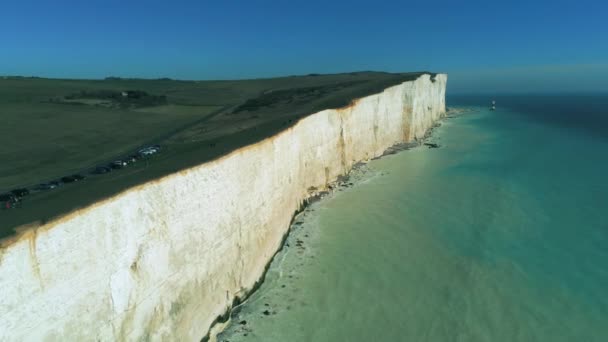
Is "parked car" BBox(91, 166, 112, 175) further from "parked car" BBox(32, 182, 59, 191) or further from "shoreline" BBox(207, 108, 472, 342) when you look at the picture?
"shoreline" BBox(207, 108, 472, 342)

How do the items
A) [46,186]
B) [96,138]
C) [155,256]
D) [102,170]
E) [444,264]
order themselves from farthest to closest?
1. [96,138]
2. [102,170]
3. [46,186]
4. [444,264]
5. [155,256]

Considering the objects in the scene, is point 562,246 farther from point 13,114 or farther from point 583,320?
point 13,114

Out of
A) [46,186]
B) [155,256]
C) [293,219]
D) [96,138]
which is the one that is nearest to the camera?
[155,256]

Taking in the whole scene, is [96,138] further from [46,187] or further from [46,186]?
[46,187]

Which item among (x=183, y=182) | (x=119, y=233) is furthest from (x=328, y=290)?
(x=119, y=233)

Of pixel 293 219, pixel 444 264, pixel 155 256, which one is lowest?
pixel 444 264

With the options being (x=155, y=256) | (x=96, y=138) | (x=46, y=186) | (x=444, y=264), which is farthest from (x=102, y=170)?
(x=444, y=264)

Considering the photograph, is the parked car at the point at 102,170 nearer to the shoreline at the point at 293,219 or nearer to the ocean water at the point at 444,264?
the shoreline at the point at 293,219
